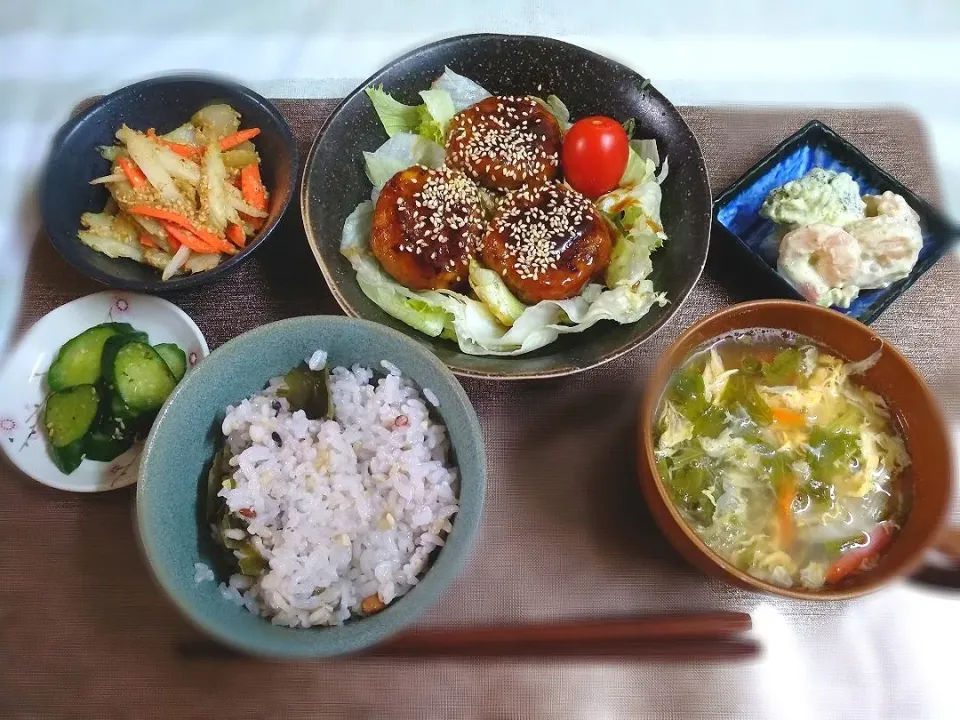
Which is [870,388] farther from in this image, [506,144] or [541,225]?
[506,144]

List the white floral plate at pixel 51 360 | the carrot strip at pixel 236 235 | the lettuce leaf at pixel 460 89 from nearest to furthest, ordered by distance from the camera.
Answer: the white floral plate at pixel 51 360, the carrot strip at pixel 236 235, the lettuce leaf at pixel 460 89

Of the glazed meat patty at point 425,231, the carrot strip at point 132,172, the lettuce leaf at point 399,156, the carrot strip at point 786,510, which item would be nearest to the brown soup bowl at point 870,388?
the carrot strip at point 786,510

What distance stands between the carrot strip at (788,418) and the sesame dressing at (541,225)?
1.94 ft

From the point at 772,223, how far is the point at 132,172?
5.27 feet

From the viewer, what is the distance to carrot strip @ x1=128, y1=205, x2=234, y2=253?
168cm

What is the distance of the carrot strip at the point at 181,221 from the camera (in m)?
1.68

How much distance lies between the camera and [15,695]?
1.41m

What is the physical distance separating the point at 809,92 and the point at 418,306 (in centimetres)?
146

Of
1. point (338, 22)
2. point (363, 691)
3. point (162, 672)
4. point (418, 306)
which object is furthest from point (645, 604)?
point (338, 22)

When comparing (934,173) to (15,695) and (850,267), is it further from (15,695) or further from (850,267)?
(15,695)

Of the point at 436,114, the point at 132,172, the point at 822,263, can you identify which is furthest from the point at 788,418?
the point at 132,172

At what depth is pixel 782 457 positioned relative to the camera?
1423mm

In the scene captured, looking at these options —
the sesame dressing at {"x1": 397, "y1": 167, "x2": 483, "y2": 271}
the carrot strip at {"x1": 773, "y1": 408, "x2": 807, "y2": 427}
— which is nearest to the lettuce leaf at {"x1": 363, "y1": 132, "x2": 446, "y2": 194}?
the sesame dressing at {"x1": 397, "y1": 167, "x2": 483, "y2": 271}

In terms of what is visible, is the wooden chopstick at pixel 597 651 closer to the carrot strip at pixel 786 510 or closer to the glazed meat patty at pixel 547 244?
the carrot strip at pixel 786 510
